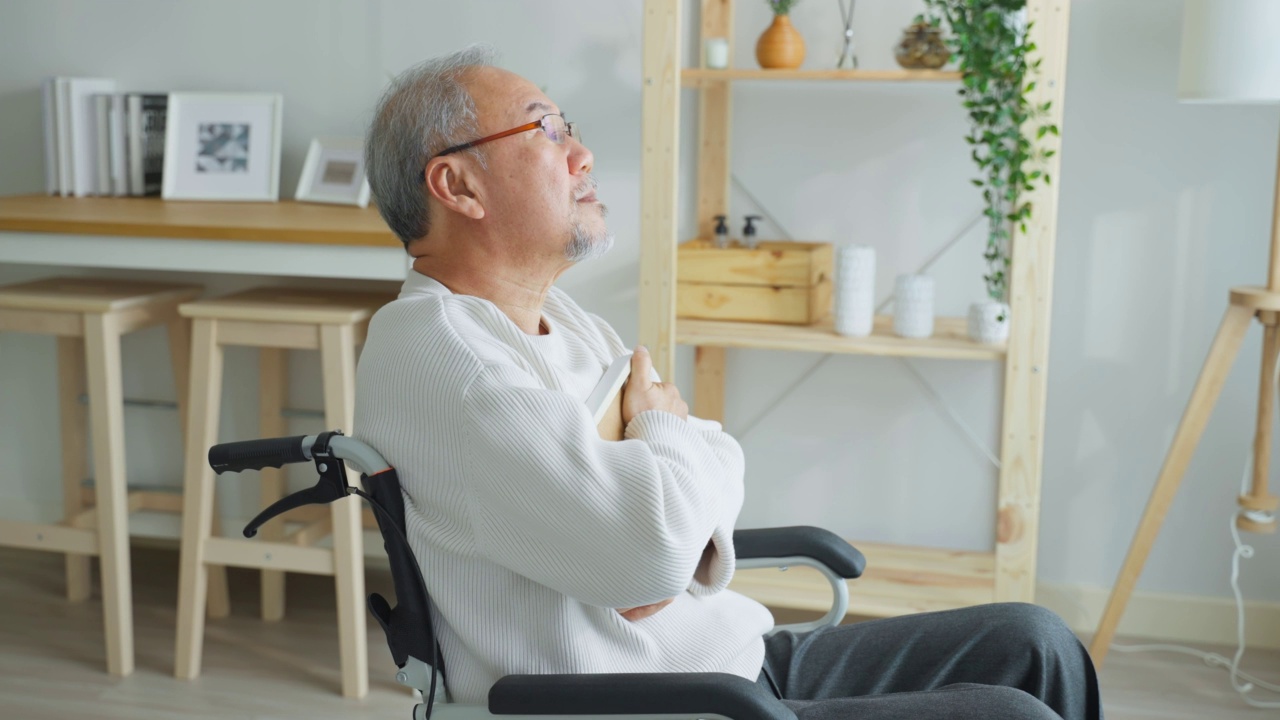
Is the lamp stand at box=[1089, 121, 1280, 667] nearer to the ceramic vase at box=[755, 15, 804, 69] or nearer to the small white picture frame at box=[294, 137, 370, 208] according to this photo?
the ceramic vase at box=[755, 15, 804, 69]

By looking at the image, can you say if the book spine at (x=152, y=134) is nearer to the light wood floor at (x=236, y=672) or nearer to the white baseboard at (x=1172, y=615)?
the light wood floor at (x=236, y=672)

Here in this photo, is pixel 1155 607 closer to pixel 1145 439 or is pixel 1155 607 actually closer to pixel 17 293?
pixel 1145 439

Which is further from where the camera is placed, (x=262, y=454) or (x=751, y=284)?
(x=751, y=284)

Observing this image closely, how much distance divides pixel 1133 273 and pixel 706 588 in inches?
63.8

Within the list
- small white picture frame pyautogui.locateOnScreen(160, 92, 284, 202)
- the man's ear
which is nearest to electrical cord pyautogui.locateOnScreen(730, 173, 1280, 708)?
small white picture frame pyautogui.locateOnScreen(160, 92, 284, 202)

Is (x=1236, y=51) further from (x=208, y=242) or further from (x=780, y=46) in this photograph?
(x=208, y=242)

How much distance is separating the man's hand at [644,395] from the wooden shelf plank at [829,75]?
3.75 feet

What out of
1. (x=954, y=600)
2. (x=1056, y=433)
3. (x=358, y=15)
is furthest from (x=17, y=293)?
(x=1056, y=433)

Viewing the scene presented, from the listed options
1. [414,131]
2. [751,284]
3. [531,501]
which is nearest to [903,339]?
[751,284]

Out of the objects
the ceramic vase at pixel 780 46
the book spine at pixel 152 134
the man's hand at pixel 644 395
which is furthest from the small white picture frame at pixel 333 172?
the man's hand at pixel 644 395

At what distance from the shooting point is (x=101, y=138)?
2932 mm

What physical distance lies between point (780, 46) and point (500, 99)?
1.21m

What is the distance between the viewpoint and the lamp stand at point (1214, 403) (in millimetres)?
2285

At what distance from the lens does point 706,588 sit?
143 centimetres
